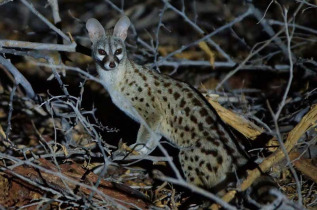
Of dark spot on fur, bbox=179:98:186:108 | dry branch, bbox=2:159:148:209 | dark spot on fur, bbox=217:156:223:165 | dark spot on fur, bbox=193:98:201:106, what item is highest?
dark spot on fur, bbox=193:98:201:106

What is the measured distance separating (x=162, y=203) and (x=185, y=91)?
1.24 metres

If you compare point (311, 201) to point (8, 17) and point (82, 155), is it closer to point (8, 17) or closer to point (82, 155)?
point (82, 155)

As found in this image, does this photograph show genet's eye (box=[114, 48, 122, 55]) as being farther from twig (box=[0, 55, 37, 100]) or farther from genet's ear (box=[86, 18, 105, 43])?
twig (box=[0, 55, 37, 100])

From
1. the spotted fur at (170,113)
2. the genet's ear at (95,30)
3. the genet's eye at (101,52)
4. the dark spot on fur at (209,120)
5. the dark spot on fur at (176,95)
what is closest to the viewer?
the spotted fur at (170,113)

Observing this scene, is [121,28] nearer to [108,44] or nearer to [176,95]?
[108,44]

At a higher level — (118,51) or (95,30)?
(95,30)

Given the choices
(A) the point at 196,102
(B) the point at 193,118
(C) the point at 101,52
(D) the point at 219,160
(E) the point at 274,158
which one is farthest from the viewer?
(C) the point at 101,52

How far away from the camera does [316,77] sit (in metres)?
6.89

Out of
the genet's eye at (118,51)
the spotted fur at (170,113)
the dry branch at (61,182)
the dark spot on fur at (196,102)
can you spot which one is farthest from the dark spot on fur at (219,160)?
the genet's eye at (118,51)

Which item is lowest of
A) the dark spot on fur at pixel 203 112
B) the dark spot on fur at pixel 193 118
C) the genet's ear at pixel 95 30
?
the dark spot on fur at pixel 193 118

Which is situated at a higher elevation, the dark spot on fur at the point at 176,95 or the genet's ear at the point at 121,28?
the genet's ear at the point at 121,28

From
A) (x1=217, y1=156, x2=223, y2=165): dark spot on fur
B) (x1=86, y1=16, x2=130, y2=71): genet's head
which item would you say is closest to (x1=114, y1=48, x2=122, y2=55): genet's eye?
(x1=86, y1=16, x2=130, y2=71): genet's head

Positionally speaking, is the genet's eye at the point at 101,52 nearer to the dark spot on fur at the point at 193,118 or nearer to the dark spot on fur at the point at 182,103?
the dark spot on fur at the point at 182,103

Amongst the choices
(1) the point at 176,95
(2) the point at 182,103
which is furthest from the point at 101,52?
(2) the point at 182,103
